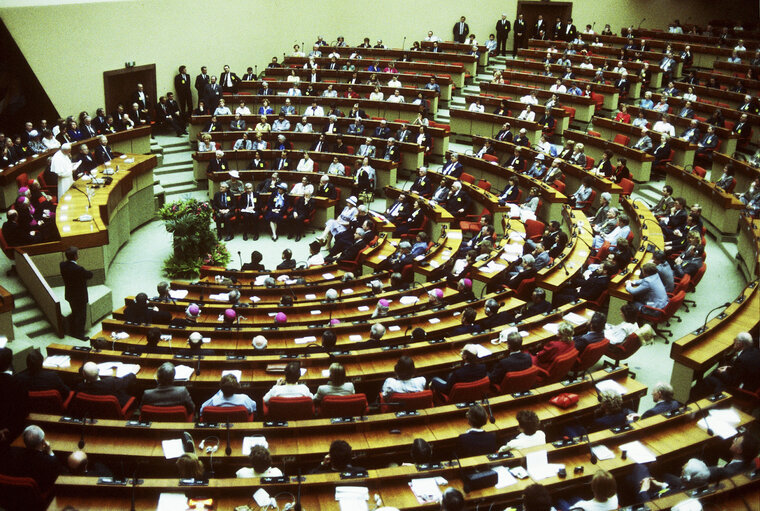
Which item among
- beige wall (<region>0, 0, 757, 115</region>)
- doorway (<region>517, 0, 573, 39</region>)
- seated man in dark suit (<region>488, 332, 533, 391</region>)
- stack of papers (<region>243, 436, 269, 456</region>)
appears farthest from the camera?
doorway (<region>517, 0, 573, 39</region>)

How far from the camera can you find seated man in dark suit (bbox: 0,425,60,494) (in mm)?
5074

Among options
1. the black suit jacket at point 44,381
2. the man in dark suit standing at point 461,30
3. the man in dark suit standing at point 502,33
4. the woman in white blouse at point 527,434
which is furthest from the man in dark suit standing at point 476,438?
the man in dark suit standing at point 502,33

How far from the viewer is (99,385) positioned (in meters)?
6.16

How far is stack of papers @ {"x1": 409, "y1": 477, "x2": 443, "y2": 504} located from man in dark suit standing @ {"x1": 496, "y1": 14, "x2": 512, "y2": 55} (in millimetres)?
19797

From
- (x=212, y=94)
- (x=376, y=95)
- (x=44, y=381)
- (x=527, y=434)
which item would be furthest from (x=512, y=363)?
(x=212, y=94)

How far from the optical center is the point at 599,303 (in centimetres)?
877

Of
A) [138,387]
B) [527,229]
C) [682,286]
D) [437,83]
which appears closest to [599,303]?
[682,286]

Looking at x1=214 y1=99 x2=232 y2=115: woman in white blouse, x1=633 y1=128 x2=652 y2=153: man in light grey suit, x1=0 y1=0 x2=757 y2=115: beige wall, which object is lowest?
x1=633 y1=128 x2=652 y2=153: man in light grey suit

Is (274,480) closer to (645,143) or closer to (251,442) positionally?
(251,442)

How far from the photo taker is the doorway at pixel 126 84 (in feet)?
53.6

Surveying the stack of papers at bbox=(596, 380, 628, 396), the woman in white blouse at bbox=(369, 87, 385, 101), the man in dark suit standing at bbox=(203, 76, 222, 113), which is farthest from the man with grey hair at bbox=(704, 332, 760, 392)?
the man in dark suit standing at bbox=(203, 76, 222, 113)

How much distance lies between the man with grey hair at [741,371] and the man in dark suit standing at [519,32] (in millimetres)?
17632

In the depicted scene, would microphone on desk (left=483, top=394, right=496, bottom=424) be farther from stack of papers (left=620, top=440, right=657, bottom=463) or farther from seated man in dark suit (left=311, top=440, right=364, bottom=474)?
seated man in dark suit (left=311, top=440, right=364, bottom=474)

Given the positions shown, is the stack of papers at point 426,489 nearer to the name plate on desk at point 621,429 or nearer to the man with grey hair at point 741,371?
the name plate on desk at point 621,429
